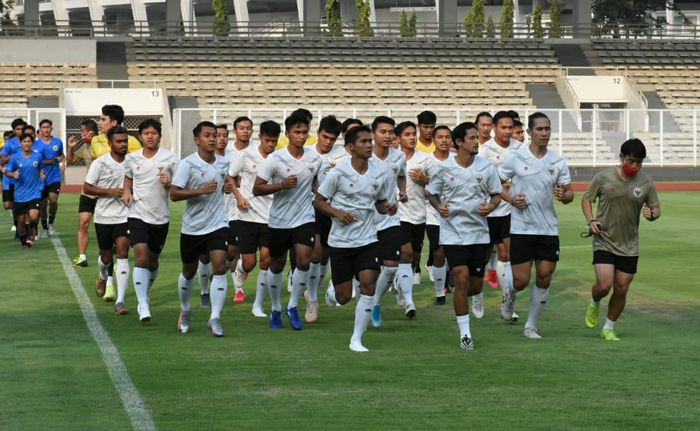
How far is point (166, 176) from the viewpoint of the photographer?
12.8 m

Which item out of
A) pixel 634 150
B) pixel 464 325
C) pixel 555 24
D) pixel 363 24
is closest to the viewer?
pixel 464 325

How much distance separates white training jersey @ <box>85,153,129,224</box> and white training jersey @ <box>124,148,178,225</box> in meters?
1.26

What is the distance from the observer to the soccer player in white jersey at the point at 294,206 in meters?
12.6

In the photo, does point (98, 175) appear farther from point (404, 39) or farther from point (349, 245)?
point (404, 39)

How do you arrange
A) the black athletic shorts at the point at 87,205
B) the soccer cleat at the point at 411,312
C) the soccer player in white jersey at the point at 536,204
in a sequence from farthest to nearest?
the black athletic shorts at the point at 87,205 < the soccer cleat at the point at 411,312 < the soccer player in white jersey at the point at 536,204

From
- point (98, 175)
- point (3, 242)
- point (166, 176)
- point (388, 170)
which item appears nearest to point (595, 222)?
point (388, 170)

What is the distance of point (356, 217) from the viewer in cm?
1148

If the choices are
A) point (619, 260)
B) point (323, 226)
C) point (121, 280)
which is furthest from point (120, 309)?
point (619, 260)

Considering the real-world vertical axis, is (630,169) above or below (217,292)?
above

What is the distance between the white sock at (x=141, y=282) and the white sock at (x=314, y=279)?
1.64 meters

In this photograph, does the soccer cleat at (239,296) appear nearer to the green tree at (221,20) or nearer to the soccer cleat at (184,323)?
the soccer cleat at (184,323)

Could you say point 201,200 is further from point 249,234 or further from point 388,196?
point 388,196

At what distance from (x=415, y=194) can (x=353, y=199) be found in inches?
136

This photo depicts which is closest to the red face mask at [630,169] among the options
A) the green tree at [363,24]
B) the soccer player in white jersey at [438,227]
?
the soccer player in white jersey at [438,227]
